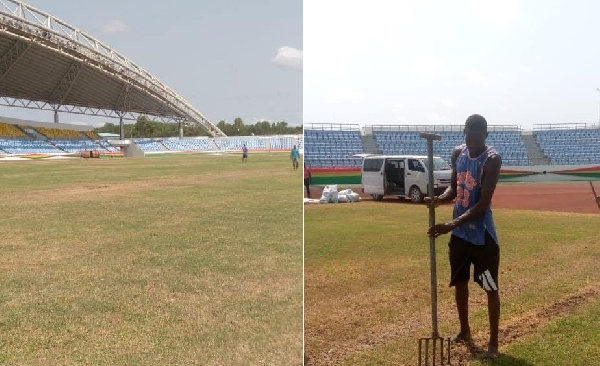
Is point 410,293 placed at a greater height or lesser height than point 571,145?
lesser

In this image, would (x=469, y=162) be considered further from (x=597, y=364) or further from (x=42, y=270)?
(x=42, y=270)

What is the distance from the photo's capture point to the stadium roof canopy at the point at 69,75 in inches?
1357

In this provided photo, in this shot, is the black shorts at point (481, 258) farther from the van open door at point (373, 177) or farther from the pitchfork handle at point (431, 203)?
the van open door at point (373, 177)

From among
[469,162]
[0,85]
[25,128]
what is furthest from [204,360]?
[25,128]

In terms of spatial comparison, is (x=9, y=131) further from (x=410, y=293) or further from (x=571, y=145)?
(x=410, y=293)

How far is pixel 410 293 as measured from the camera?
413 centimetres

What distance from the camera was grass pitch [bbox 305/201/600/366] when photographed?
3.20m

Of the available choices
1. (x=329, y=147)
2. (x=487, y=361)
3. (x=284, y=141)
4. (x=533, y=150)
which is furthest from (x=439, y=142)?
(x=284, y=141)

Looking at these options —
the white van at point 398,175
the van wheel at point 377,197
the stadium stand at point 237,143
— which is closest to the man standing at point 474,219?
the white van at point 398,175

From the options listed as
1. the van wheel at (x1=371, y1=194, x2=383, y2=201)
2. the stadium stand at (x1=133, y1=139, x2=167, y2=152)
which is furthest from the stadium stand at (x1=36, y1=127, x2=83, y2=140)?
the van wheel at (x1=371, y1=194, x2=383, y2=201)

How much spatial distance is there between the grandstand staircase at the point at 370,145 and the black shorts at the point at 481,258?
1228mm

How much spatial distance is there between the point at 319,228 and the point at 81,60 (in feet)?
133

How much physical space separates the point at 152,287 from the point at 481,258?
9.64ft

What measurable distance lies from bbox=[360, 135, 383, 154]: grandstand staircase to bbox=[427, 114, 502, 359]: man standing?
1.16 meters
